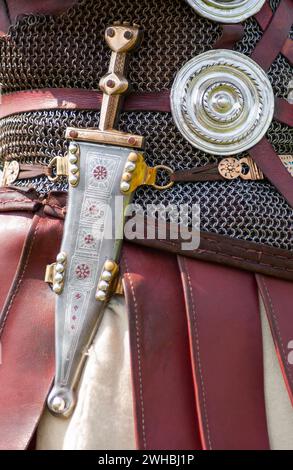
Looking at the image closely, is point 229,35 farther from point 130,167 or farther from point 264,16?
point 130,167

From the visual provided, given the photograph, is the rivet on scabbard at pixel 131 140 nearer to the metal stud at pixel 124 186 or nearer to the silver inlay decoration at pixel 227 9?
the metal stud at pixel 124 186

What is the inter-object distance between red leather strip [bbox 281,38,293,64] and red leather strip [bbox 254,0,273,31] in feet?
0.18

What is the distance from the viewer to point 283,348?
1891mm

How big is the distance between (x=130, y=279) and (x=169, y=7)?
22.3 inches

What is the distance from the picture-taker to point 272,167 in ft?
6.57

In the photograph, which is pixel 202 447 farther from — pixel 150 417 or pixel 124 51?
pixel 124 51

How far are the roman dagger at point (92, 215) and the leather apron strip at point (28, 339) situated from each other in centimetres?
4

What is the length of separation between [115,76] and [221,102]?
22cm

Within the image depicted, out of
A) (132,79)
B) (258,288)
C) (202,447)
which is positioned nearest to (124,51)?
(132,79)

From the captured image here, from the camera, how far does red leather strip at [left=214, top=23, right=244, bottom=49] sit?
1.98 m

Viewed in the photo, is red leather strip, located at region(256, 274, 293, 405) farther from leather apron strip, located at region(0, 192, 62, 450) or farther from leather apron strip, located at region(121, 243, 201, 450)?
leather apron strip, located at region(0, 192, 62, 450)

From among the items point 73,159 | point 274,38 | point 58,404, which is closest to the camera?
point 58,404

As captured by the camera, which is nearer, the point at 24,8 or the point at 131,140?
the point at 131,140

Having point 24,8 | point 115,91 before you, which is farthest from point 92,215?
point 24,8
